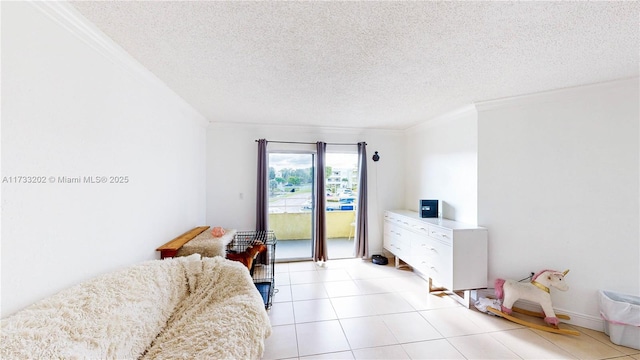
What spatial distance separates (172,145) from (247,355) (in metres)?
2.22

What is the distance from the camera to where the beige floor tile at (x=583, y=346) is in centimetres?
191

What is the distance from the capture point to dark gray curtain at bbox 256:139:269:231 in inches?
150

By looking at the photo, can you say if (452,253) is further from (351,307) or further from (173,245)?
(173,245)

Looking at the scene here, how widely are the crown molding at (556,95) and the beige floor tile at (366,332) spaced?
2694 millimetres

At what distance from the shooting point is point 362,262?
4109 mm

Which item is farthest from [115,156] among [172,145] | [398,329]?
[398,329]

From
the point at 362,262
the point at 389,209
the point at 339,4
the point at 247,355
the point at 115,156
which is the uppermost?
the point at 339,4

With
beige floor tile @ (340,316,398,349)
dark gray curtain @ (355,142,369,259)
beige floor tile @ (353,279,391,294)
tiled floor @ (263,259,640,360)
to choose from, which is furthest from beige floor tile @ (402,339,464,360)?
dark gray curtain @ (355,142,369,259)

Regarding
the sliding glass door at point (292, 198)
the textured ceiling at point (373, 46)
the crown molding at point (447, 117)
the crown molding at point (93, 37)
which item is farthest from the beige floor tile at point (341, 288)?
the crown molding at point (93, 37)

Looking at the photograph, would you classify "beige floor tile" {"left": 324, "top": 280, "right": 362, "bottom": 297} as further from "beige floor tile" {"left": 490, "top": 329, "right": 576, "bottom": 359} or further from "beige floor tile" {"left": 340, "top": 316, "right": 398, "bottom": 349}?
"beige floor tile" {"left": 490, "top": 329, "right": 576, "bottom": 359}

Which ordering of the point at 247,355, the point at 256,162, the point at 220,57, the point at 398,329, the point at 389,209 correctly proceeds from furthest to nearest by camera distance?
the point at 389,209, the point at 256,162, the point at 398,329, the point at 220,57, the point at 247,355

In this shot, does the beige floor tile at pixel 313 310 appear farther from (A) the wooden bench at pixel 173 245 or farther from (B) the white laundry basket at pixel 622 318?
(B) the white laundry basket at pixel 622 318

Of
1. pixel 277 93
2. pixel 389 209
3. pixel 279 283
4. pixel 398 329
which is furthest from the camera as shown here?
pixel 389 209

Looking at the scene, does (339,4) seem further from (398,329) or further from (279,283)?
(279,283)
